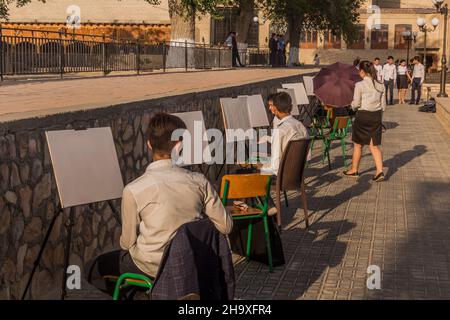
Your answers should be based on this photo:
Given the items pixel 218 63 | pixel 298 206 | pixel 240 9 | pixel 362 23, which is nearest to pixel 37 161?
pixel 298 206

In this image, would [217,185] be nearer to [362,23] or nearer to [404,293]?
[404,293]

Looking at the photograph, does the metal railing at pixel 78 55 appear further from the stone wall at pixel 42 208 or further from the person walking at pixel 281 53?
the person walking at pixel 281 53

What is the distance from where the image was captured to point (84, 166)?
17.6 feet

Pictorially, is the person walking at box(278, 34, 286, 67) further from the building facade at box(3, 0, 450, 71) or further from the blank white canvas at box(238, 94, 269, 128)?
the blank white canvas at box(238, 94, 269, 128)

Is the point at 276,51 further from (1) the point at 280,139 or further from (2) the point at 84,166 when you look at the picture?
(2) the point at 84,166

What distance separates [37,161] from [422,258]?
153 inches

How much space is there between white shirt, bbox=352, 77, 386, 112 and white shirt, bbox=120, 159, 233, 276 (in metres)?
7.89

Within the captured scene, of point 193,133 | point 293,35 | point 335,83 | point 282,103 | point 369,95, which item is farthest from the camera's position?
point 293,35

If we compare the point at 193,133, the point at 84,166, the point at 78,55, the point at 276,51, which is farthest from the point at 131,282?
the point at 276,51

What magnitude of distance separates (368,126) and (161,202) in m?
8.28

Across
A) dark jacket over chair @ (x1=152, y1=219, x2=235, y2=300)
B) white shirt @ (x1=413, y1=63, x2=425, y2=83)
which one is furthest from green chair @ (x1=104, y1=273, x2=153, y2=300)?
white shirt @ (x1=413, y1=63, x2=425, y2=83)

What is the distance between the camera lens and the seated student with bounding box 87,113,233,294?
4406 mm

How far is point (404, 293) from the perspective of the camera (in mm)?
6309

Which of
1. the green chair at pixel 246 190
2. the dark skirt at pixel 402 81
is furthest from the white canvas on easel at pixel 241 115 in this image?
the dark skirt at pixel 402 81
